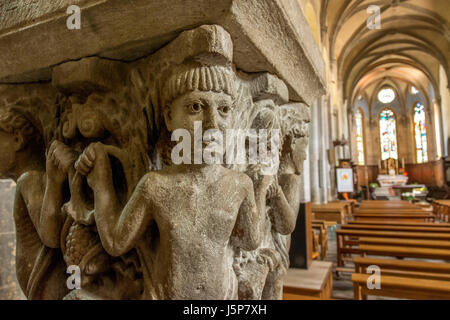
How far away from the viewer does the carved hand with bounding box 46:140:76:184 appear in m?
1.05

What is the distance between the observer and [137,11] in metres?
0.88

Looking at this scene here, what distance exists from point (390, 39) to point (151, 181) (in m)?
20.0

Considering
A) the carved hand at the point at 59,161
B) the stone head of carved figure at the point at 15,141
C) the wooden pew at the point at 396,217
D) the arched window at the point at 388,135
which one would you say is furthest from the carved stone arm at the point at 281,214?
the arched window at the point at 388,135

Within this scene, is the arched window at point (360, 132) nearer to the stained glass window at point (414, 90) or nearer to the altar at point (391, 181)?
the altar at point (391, 181)

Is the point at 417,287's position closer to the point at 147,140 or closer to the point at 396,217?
the point at 147,140

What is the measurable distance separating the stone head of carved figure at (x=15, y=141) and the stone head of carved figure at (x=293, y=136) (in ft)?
3.46

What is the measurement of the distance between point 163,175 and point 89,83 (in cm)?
42

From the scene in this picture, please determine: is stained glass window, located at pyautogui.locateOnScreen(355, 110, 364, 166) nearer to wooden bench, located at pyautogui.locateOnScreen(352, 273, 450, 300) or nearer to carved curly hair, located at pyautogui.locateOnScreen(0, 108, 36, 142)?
wooden bench, located at pyautogui.locateOnScreen(352, 273, 450, 300)

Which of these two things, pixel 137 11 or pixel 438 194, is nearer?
pixel 137 11

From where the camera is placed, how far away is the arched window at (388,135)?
2361 centimetres

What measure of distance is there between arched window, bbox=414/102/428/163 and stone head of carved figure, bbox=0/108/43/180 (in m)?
25.5

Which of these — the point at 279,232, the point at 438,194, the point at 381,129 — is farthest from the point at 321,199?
the point at 381,129

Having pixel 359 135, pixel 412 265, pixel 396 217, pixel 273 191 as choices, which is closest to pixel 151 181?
pixel 273 191
